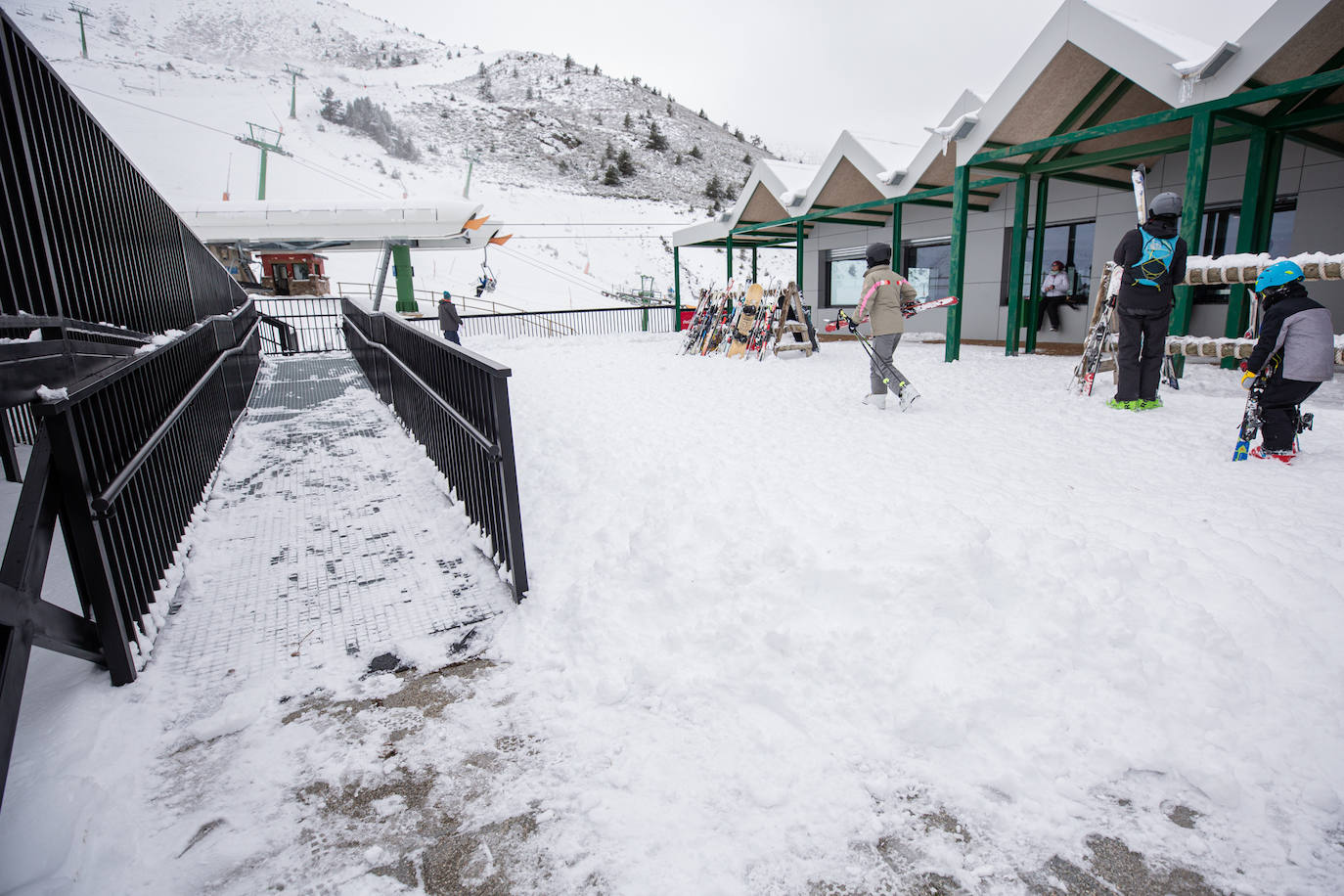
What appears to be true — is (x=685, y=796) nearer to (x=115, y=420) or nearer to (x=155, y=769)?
(x=155, y=769)

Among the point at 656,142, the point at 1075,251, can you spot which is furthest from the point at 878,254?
the point at 656,142

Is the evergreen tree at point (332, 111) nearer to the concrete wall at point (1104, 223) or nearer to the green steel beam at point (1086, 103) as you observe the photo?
the concrete wall at point (1104, 223)

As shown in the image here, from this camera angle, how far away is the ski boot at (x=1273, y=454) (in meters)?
4.20

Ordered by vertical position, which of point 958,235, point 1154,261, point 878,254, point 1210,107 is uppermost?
point 1210,107

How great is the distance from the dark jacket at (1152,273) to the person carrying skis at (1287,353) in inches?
58.2

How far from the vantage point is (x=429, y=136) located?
5975cm

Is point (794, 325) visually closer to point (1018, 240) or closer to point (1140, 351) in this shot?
point (1018, 240)

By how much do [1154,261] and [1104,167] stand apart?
6.59 metres

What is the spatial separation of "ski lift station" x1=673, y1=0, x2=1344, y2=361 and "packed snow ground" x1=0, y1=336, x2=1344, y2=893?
4855mm

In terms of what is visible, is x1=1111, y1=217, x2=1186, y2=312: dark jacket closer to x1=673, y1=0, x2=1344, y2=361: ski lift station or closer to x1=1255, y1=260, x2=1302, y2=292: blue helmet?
x1=673, y1=0, x2=1344, y2=361: ski lift station

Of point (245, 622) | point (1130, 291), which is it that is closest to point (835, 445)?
point (1130, 291)

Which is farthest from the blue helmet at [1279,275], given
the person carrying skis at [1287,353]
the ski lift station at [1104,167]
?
the ski lift station at [1104,167]

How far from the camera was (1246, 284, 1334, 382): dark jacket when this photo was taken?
400 centimetres

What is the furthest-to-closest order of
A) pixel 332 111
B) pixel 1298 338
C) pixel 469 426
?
pixel 332 111 < pixel 1298 338 < pixel 469 426
